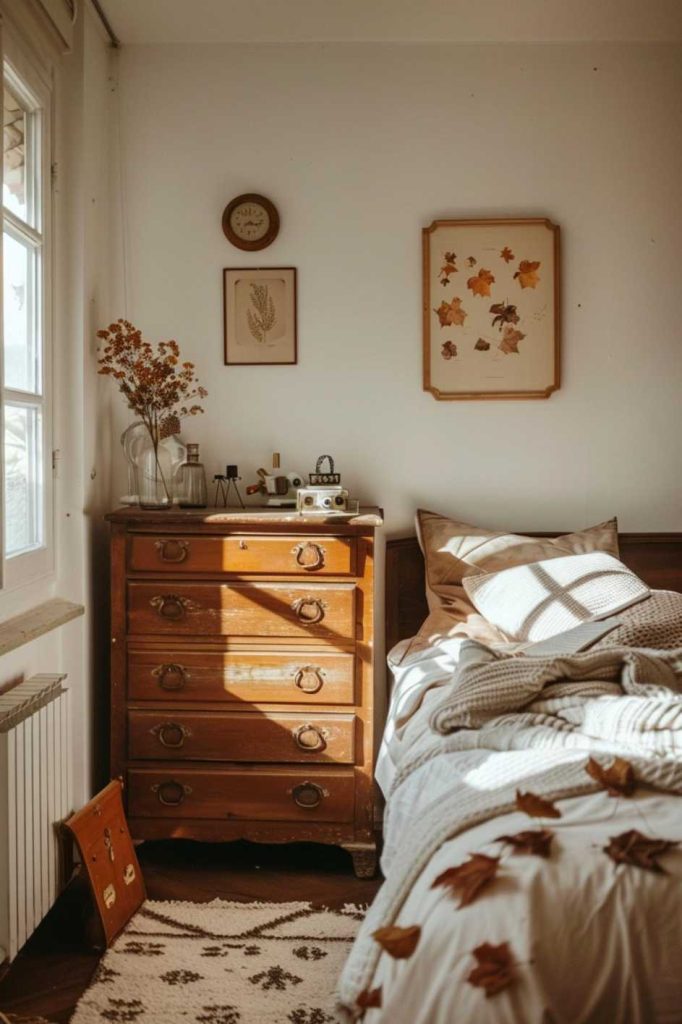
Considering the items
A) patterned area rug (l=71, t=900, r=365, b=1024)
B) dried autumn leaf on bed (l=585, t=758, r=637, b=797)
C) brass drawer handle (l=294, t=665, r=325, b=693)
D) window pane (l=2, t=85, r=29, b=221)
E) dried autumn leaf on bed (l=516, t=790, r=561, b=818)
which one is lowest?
patterned area rug (l=71, t=900, r=365, b=1024)

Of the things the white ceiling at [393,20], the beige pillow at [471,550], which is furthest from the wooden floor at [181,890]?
the white ceiling at [393,20]

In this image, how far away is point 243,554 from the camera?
2.83 metres

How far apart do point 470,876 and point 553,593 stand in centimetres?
141

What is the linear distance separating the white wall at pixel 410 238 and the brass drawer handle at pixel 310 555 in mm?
537

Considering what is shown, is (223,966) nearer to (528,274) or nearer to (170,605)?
(170,605)

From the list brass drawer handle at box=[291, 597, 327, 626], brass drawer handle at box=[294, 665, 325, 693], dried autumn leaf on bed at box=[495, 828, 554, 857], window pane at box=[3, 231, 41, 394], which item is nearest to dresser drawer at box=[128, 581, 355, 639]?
brass drawer handle at box=[291, 597, 327, 626]

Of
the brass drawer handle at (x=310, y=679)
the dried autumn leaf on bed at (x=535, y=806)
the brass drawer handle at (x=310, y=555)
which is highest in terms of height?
the brass drawer handle at (x=310, y=555)

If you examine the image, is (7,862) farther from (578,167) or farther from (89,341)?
(578,167)

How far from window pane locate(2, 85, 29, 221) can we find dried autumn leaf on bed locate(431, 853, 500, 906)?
6.41ft

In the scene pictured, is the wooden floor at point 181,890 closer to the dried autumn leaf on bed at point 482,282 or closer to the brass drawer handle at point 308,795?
the brass drawer handle at point 308,795

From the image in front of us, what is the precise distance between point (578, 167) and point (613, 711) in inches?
85.8

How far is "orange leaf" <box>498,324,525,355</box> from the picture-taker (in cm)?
324

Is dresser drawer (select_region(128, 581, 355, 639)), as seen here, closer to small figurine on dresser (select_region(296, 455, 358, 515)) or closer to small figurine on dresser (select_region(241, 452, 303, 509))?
small figurine on dresser (select_region(296, 455, 358, 515))

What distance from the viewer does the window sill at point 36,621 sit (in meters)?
2.21
